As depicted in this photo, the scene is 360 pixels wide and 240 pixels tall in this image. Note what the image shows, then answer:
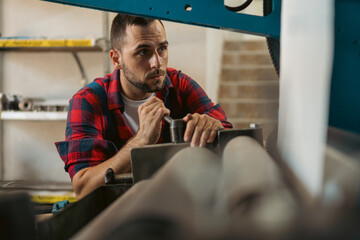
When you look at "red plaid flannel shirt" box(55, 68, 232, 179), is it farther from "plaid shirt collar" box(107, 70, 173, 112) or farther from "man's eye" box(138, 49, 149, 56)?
"man's eye" box(138, 49, 149, 56)

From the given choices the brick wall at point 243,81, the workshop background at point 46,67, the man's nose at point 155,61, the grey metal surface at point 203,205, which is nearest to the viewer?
the grey metal surface at point 203,205

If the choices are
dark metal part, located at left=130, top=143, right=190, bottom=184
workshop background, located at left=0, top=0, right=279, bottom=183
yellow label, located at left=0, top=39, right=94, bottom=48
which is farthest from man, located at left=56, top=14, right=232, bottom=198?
workshop background, located at left=0, top=0, right=279, bottom=183

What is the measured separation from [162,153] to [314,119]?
26 cm

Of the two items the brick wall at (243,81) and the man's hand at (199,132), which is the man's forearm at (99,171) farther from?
the brick wall at (243,81)

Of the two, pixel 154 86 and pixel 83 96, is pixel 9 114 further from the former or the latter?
pixel 154 86

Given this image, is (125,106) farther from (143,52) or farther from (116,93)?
(143,52)

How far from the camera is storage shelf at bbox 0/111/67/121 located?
1869 millimetres

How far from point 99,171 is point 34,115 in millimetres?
1168

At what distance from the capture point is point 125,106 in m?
1.27

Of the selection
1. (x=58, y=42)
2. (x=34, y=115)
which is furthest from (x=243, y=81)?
(x=34, y=115)

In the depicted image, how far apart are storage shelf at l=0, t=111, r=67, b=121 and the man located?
2.23 feet

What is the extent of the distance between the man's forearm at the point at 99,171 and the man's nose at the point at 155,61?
0.31 meters

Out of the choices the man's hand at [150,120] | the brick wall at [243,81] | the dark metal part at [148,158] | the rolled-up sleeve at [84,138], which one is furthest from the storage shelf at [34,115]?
the dark metal part at [148,158]

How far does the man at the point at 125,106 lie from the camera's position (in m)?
0.92
